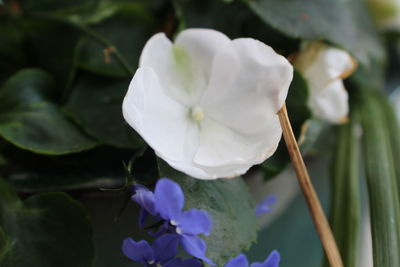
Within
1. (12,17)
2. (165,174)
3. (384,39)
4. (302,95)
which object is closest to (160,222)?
(165,174)

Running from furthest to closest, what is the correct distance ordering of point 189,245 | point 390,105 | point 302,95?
1. point 390,105
2. point 302,95
3. point 189,245

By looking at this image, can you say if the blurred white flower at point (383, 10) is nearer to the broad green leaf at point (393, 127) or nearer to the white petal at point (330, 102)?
the broad green leaf at point (393, 127)

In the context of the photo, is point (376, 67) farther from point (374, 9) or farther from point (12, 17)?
point (12, 17)

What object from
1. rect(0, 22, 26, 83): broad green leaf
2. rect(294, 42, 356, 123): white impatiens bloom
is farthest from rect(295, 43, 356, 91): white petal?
rect(0, 22, 26, 83): broad green leaf

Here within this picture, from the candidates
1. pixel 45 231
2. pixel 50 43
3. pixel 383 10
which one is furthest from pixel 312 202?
pixel 383 10

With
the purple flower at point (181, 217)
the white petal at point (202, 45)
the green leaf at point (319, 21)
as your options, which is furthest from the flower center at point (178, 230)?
the green leaf at point (319, 21)

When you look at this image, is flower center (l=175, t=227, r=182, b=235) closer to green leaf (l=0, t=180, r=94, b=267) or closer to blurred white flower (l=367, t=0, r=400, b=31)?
A: green leaf (l=0, t=180, r=94, b=267)
